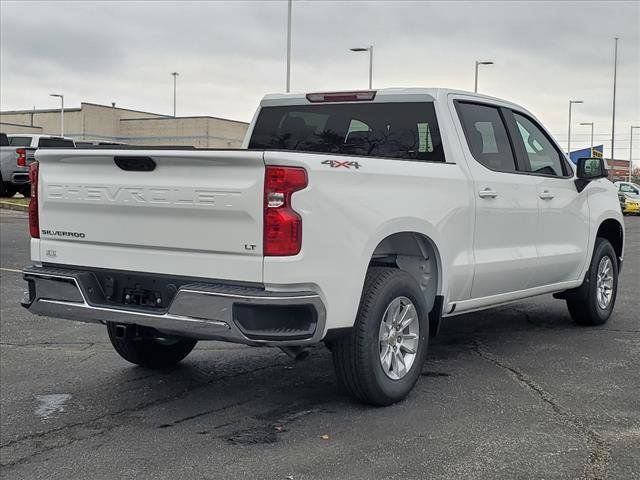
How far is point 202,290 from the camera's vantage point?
4328 mm

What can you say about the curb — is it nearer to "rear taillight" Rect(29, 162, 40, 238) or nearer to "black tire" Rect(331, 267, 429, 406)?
"rear taillight" Rect(29, 162, 40, 238)

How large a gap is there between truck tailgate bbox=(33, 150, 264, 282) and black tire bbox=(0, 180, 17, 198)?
20.0 meters

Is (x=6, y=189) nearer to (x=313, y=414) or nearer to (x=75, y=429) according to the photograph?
(x=75, y=429)

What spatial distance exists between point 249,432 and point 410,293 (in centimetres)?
131

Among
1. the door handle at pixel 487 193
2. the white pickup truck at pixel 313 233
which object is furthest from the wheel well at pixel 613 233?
the door handle at pixel 487 193

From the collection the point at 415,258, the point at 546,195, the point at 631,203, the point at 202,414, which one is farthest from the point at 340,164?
the point at 631,203

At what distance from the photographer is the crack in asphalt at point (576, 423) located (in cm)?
396

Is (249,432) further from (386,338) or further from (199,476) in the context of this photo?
(386,338)

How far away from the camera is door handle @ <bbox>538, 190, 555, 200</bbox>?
21.5 feet

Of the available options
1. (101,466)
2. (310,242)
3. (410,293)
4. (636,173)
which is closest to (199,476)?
(101,466)

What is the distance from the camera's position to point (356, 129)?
6.30m

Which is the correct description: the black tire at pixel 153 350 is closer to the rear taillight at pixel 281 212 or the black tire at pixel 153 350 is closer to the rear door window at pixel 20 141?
the rear taillight at pixel 281 212

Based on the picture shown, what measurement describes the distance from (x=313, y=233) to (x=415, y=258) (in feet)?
4.73

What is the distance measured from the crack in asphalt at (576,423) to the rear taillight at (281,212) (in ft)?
5.95
